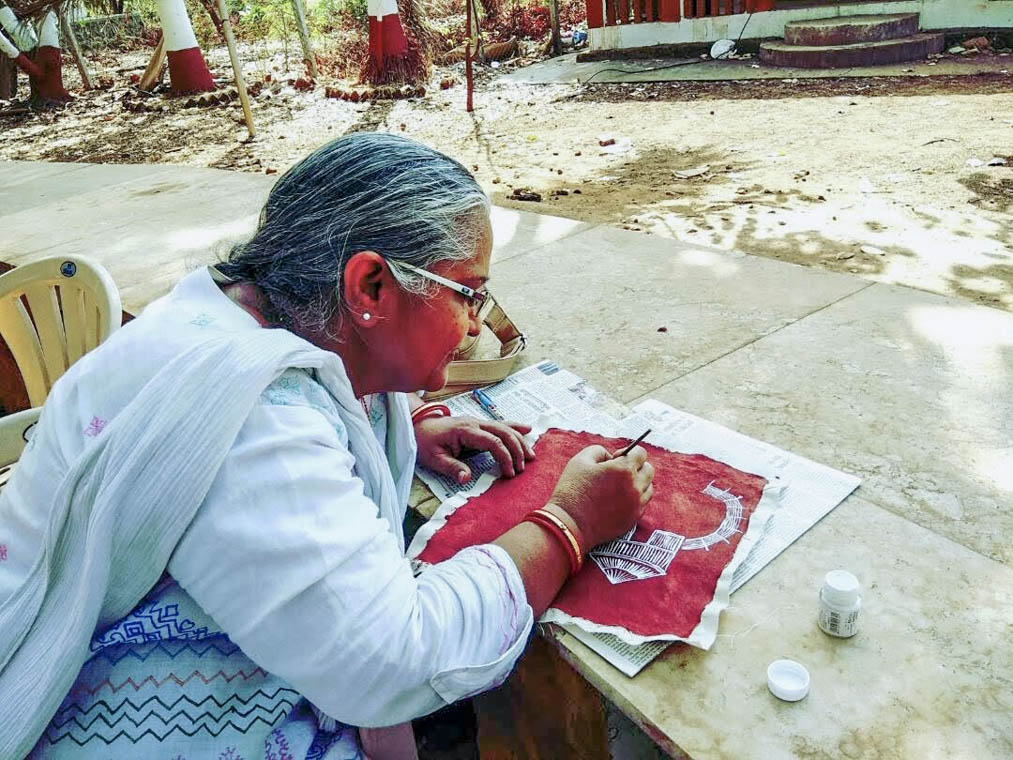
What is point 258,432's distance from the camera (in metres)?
1.02

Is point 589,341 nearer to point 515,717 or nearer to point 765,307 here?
point 765,307

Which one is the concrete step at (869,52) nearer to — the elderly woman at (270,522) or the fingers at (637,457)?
the fingers at (637,457)

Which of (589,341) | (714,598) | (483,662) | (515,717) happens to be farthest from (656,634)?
(589,341)

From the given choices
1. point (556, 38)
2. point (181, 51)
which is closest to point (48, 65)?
point (181, 51)

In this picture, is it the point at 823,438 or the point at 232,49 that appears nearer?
the point at 823,438

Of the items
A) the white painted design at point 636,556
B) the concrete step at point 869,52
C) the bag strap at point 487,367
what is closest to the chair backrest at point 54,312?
the bag strap at point 487,367

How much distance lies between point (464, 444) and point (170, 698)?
0.84 metres

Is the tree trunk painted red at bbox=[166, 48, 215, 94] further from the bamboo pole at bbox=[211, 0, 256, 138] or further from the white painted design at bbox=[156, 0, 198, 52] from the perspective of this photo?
the bamboo pole at bbox=[211, 0, 256, 138]

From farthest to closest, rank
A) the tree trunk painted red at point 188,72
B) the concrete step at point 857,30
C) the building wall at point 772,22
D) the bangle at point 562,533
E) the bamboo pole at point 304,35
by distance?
the bamboo pole at point 304,35
the tree trunk painted red at point 188,72
the concrete step at point 857,30
the building wall at point 772,22
the bangle at point 562,533

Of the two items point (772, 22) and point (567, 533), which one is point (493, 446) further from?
point (772, 22)

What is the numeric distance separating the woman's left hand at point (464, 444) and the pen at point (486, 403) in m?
0.21

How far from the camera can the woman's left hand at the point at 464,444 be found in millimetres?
1767

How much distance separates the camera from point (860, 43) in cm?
905

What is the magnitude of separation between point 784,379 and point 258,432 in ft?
5.01
